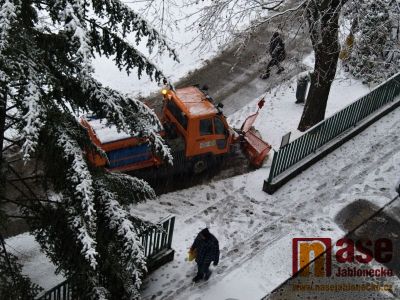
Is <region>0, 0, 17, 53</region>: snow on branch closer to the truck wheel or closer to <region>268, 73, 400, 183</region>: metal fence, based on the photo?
<region>268, 73, 400, 183</region>: metal fence

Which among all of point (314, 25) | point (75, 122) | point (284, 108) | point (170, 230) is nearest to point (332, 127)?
point (284, 108)

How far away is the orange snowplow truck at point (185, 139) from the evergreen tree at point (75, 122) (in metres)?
3.86

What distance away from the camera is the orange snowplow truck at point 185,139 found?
1099 cm

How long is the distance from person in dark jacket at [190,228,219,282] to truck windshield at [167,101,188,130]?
11.7 ft

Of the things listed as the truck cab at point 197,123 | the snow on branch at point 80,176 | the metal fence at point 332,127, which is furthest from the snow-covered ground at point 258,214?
the snow on branch at point 80,176

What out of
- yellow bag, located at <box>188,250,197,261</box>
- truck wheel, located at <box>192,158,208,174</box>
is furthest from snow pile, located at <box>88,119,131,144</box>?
yellow bag, located at <box>188,250,197,261</box>

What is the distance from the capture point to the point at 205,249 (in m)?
8.84

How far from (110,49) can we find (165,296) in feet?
15.9

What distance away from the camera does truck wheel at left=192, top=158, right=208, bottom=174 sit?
476 inches

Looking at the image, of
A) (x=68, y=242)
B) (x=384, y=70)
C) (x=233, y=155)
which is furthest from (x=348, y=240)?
(x=384, y=70)

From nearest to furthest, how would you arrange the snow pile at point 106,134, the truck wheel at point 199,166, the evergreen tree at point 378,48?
the snow pile at point 106,134
the truck wheel at point 199,166
the evergreen tree at point 378,48

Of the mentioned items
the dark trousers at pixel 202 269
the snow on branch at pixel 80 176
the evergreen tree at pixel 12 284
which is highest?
the snow on branch at pixel 80 176

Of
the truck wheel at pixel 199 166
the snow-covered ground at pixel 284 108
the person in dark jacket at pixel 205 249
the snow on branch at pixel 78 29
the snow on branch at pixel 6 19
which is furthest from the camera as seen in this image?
the snow-covered ground at pixel 284 108

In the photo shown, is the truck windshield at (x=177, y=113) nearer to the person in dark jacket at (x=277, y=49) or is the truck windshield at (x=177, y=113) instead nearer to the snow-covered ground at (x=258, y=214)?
the snow-covered ground at (x=258, y=214)
